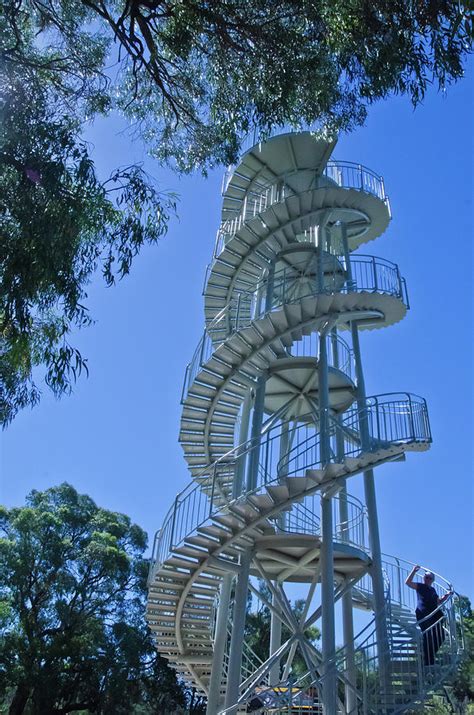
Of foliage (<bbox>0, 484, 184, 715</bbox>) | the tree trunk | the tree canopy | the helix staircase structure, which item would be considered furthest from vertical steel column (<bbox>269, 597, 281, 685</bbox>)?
the tree trunk

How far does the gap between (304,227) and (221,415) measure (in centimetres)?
458

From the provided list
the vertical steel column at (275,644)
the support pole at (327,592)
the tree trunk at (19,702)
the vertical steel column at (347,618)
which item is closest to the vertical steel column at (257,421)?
the support pole at (327,592)

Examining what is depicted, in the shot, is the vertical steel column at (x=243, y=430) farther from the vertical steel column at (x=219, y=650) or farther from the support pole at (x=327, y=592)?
the vertical steel column at (x=219, y=650)

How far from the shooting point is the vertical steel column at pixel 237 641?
995cm

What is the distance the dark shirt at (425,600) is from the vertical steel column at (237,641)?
280 cm

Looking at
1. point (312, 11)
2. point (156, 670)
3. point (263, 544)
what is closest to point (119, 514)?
point (156, 670)

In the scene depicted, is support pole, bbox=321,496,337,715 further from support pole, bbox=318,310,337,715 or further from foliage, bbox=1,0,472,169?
foliage, bbox=1,0,472,169

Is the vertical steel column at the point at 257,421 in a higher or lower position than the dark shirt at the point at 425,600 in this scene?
higher

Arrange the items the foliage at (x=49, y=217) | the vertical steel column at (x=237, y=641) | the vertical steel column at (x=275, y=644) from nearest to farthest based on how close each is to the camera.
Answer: the foliage at (x=49, y=217), the vertical steel column at (x=237, y=641), the vertical steel column at (x=275, y=644)

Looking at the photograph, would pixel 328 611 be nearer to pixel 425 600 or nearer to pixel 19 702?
pixel 425 600

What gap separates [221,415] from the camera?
1303 centimetres

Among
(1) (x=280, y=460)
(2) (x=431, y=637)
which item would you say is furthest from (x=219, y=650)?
(2) (x=431, y=637)

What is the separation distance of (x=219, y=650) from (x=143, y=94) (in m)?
9.26

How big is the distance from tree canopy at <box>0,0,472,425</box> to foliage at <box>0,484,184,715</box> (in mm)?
13795
